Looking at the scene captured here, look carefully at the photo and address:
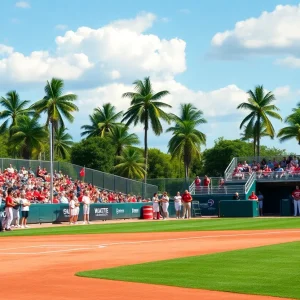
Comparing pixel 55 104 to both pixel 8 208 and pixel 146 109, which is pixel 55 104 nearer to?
pixel 146 109

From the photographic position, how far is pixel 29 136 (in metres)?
74.3

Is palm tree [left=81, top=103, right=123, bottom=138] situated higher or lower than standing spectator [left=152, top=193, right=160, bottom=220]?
higher

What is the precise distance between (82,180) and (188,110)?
35644 mm

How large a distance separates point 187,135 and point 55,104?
20147mm

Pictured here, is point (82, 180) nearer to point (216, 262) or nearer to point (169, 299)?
point (216, 262)

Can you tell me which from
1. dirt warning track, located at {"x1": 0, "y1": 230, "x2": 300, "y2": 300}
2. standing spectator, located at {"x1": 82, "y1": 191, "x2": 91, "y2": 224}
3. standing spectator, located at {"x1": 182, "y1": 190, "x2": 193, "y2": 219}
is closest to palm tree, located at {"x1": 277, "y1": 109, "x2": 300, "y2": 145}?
standing spectator, located at {"x1": 182, "y1": 190, "x2": 193, "y2": 219}

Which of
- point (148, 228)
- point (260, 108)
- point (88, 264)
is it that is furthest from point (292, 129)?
point (88, 264)

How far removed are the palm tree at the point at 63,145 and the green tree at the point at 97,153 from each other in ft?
39.4

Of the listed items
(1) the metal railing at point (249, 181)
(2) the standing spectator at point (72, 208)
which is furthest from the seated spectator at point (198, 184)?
(2) the standing spectator at point (72, 208)

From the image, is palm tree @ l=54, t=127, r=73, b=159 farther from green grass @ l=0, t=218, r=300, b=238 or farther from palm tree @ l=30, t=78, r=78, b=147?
green grass @ l=0, t=218, r=300, b=238

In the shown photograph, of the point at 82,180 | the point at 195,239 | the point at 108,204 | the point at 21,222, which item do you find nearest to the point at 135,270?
the point at 195,239

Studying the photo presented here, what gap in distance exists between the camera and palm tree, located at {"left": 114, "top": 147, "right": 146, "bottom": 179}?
90.3 meters

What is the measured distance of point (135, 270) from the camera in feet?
48.4

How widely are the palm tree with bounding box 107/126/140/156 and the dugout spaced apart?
36559mm
